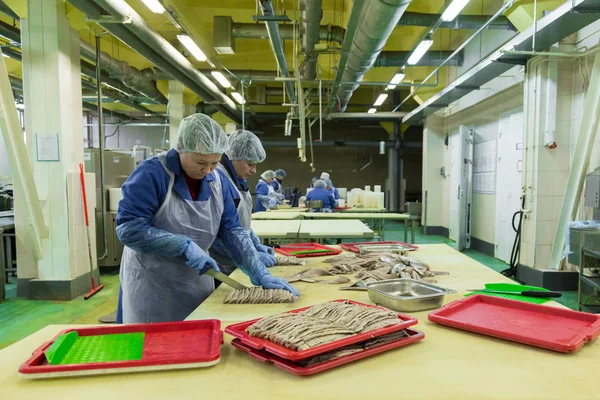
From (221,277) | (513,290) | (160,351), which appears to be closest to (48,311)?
(221,277)

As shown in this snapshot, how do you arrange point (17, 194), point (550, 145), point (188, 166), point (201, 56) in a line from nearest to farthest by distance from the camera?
point (188, 166)
point (17, 194)
point (550, 145)
point (201, 56)

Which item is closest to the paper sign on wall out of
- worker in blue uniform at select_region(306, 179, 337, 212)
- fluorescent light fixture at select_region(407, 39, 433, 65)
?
worker in blue uniform at select_region(306, 179, 337, 212)

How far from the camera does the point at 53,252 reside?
4.51m

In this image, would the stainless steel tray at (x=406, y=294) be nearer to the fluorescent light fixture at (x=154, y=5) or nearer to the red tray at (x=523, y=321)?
the red tray at (x=523, y=321)

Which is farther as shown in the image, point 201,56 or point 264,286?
point 201,56

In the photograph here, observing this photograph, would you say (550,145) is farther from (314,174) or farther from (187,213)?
(314,174)

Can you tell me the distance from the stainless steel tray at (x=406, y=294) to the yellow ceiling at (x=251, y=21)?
4.01m

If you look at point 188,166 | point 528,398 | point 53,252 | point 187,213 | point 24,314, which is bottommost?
point 24,314

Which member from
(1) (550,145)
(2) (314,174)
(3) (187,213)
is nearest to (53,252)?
(3) (187,213)

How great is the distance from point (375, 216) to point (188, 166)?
4.40 meters

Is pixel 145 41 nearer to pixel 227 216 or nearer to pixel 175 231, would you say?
pixel 227 216

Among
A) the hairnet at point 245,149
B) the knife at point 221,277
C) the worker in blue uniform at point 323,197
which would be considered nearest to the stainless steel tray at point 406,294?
the knife at point 221,277

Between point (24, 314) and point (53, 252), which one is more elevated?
point (53, 252)

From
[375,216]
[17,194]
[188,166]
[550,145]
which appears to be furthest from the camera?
[375,216]
